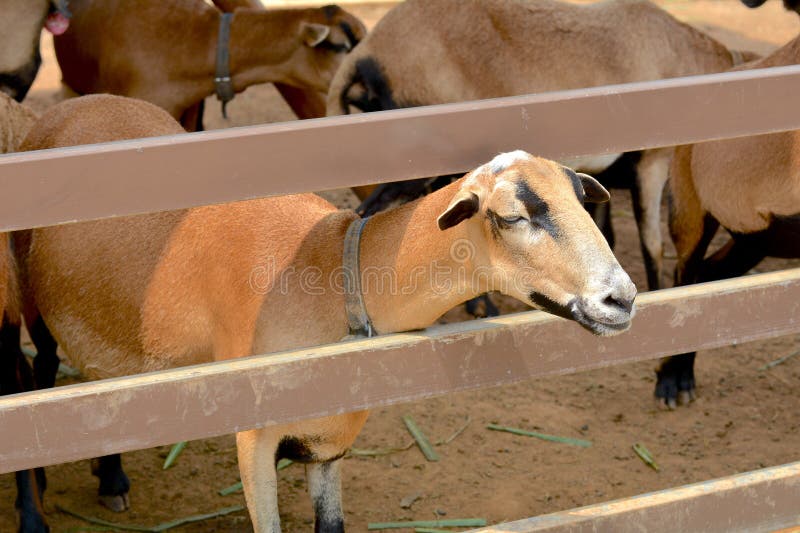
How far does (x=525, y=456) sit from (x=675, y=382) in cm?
95

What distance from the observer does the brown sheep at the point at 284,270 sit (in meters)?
2.65

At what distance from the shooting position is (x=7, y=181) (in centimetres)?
229

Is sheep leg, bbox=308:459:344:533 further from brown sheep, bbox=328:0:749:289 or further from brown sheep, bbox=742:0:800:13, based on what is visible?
brown sheep, bbox=742:0:800:13

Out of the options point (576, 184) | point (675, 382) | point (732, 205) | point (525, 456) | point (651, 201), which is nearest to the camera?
point (576, 184)

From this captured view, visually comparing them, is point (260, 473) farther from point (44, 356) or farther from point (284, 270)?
point (44, 356)

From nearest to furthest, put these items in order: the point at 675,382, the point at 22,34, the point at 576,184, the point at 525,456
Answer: the point at 576,184 → the point at 525,456 → the point at 675,382 → the point at 22,34

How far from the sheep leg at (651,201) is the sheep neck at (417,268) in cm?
294

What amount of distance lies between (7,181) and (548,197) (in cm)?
123

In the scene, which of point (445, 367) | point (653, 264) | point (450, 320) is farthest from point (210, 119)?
point (445, 367)

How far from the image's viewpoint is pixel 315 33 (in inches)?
240

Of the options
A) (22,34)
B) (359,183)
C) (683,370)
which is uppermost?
(359,183)

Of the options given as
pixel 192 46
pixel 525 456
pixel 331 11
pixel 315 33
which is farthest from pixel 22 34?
pixel 525 456

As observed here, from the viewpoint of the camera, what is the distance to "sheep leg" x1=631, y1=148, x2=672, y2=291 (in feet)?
18.6

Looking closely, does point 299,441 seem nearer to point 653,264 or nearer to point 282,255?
point 282,255
